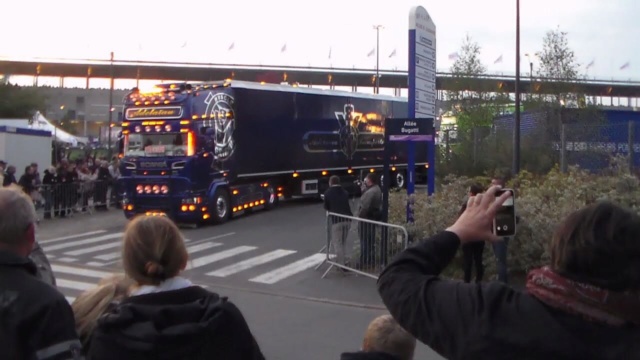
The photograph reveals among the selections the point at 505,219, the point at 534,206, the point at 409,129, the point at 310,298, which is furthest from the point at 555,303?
the point at 409,129

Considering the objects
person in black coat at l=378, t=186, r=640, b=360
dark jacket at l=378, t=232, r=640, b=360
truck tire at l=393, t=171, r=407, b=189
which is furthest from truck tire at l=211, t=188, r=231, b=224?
person in black coat at l=378, t=186, r=640, b=360

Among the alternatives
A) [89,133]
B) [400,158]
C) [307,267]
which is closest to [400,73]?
[89,133]

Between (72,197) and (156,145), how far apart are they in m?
3.86

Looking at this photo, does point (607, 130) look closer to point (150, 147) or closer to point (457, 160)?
point (457, 160)

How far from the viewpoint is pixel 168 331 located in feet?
10.2

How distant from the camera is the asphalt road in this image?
1000 centimetres

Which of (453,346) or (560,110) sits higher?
(560,110)

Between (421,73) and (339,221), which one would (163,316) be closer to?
(339,221)

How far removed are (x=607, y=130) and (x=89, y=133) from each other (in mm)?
77691

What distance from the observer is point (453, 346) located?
2412 mm

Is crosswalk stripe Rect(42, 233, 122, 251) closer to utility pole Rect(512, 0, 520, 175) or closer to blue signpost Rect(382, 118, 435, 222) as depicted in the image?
blue signpost Rect(382, 118, 435, 222)

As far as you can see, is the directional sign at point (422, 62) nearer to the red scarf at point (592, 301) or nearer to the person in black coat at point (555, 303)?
the person in black coat at point (555, 303)

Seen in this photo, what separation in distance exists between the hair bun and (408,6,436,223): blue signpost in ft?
37.4

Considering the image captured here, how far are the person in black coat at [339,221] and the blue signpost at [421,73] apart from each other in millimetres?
1227
